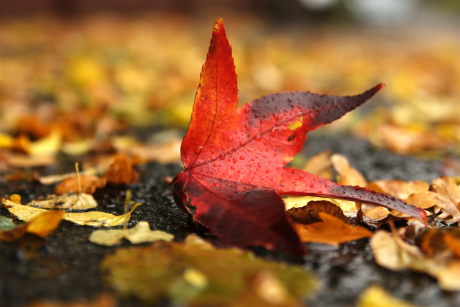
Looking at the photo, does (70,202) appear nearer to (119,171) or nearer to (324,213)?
(119,171)

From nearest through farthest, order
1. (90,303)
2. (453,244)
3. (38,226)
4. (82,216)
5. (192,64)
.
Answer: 1. (90,303)
2. (453,244)
3. (38,226)
4. (82,216)
5. (192,64)

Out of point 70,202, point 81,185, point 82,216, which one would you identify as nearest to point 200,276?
point 82,216

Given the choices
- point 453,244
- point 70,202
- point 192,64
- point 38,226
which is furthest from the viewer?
point 192,64

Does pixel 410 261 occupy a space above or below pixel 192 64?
below

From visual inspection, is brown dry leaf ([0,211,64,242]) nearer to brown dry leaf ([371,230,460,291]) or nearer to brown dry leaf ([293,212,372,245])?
brown dry leaf ([293,212,372,245])

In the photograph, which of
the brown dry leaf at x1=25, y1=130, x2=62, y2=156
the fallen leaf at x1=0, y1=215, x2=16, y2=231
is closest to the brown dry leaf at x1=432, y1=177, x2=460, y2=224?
the fallen leaf at x1=0, y1=215, x2=16, y2=231

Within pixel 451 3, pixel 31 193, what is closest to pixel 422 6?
pixel 451 3

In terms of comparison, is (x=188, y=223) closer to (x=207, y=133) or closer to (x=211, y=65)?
(x=207, y=133)
